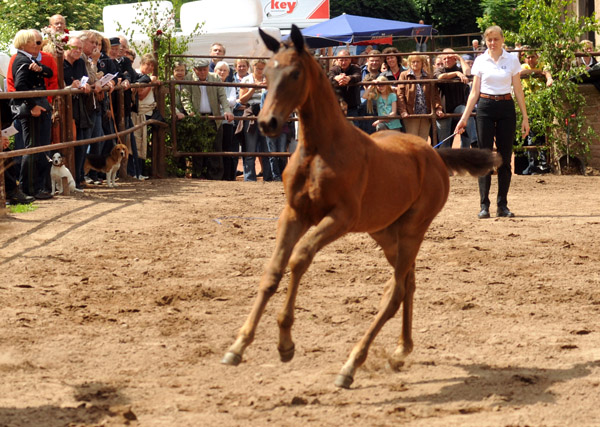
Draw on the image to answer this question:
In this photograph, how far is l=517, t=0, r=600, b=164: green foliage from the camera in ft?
45.5

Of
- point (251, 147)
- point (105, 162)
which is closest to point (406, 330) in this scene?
point (105, 162)

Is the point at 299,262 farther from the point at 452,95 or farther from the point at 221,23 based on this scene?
the point at 221,23

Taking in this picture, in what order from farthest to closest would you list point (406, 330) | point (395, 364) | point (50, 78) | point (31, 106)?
point (50, 78) → point (31, 106) → point (406, 330) → point (395, 364)

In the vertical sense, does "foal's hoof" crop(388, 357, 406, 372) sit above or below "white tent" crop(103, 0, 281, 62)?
below

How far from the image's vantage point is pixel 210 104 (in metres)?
14.4

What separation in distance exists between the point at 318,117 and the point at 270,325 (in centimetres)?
169

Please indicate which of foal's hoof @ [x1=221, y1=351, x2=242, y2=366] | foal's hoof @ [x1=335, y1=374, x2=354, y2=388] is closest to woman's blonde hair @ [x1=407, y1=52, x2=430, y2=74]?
foal's hoof @ [x1=335, y1=374, x2=354, y2=388]

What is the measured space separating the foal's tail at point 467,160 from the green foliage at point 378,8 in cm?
3812

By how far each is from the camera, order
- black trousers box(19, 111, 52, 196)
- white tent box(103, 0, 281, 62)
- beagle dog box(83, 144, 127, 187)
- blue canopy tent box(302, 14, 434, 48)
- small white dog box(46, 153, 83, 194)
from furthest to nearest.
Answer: blue canopy tent box(302, 14, 434, 48), white tent box(103, 0, 281, 62), beagle dog box(83, 144, 127, 187), small white dog box(46, 153, 83, 194), black trousers box(19, 111, 52, 196)

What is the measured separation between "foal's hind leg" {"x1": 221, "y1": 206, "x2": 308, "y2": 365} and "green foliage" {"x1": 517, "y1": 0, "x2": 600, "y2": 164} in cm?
1009

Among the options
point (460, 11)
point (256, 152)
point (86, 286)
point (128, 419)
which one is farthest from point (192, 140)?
point (460, 11)

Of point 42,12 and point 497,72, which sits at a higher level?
point 42,12

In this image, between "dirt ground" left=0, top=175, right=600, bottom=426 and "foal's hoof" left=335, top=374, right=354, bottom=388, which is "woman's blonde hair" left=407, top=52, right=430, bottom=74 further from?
"foal's hoof" left=335, top=374, right=354, bottom=388

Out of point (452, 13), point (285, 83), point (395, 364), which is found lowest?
point (395, 364)
